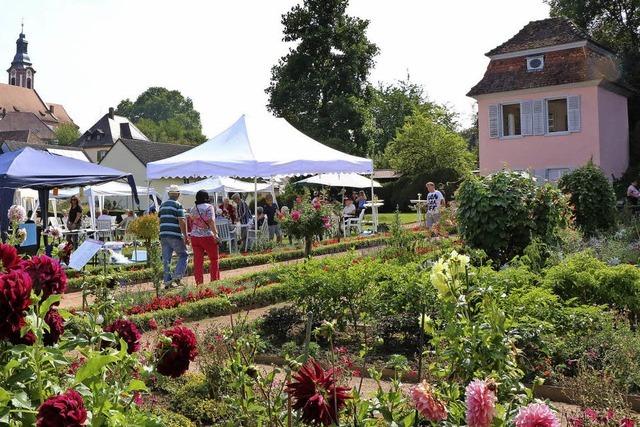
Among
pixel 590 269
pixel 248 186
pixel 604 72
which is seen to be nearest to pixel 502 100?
pixel 604 72

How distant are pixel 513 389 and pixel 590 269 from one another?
4.86 meters

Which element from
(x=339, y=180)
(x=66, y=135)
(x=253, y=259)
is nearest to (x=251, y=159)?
(x=253, y=259)

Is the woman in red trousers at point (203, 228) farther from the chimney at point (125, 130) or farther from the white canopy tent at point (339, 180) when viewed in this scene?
the chimney at point (125, 130)

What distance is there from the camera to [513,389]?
8.73ft

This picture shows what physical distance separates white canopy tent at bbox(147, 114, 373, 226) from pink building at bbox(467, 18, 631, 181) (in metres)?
10.3

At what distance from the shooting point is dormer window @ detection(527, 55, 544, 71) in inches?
1075

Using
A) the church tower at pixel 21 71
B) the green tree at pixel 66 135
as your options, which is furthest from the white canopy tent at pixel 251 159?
the church tower at pixel 21 71

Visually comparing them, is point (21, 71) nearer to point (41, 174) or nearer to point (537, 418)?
point (41, 174)

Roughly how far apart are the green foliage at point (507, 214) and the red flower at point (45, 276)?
8437mm

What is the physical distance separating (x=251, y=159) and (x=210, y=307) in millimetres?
7549

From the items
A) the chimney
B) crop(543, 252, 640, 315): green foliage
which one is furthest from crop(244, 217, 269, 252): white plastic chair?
the chimney

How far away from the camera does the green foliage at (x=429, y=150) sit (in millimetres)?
38219

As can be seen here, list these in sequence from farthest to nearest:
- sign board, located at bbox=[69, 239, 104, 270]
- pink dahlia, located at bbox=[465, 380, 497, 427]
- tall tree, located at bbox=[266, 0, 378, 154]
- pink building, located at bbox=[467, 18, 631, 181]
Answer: tall tree, located at bbox=[266, 0, 378, 154], pink building, located at bbox=[467, 18, 631, 181], sign board, located at bbox=[69, 239, 104, 270], pink dahlia, located at bbox=[465, 380, 497, 427]

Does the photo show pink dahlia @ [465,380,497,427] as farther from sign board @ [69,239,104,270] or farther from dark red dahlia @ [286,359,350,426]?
sign board @ [69,239,104,270]
